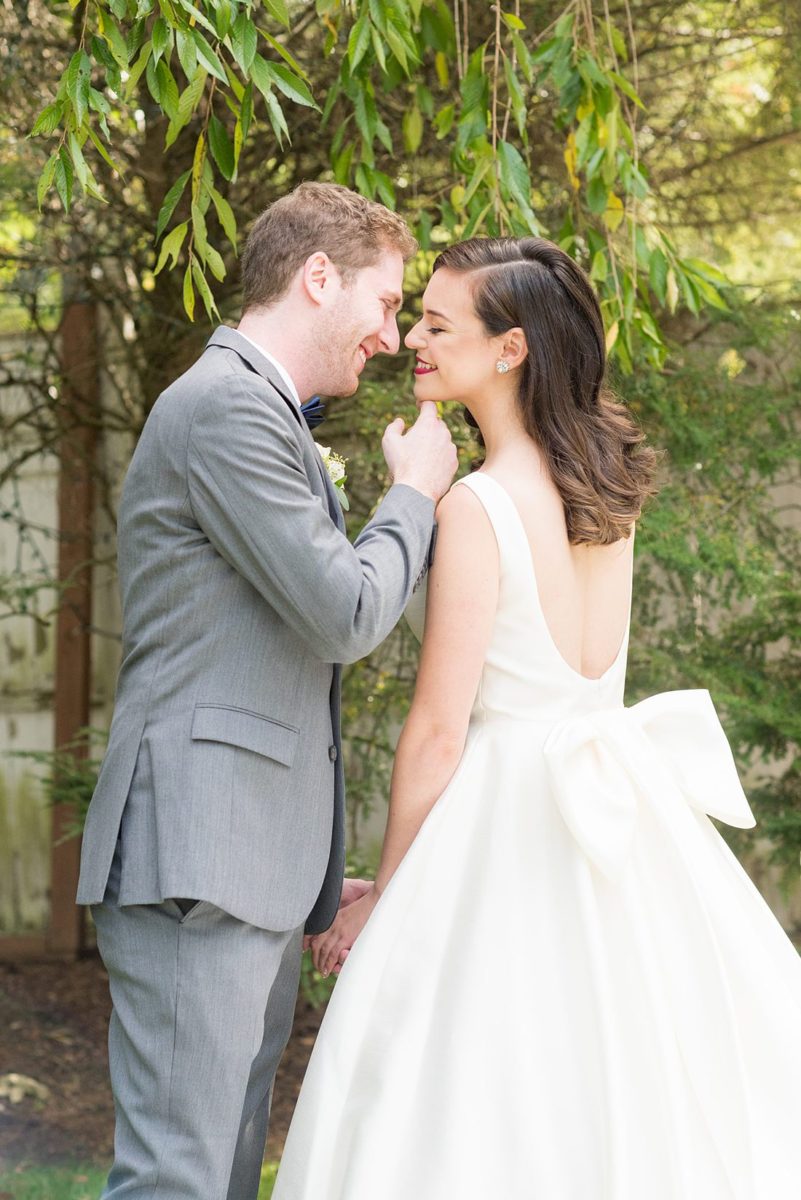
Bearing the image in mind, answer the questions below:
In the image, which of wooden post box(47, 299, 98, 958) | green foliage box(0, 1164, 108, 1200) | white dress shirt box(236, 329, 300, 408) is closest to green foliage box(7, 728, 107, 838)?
wooden post box(47, 299, 98, 958)

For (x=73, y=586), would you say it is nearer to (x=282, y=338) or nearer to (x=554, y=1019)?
(x=282, y=338)

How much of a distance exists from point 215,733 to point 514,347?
33.6 inches

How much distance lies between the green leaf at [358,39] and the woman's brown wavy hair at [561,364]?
16.5 inches

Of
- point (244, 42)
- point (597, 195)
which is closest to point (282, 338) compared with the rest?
point (244, 42)

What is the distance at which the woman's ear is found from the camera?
2.18 meters

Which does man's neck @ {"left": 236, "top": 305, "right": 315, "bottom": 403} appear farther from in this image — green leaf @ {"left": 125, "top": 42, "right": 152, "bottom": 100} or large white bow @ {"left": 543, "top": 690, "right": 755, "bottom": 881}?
large white bow @ {"left": 543, "top": 690, "right": 755, "bottom": 881}

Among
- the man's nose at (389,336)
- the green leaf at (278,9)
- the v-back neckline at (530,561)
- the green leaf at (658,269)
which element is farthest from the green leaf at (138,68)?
the green leaf at (658,269)

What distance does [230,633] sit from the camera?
1.86 m

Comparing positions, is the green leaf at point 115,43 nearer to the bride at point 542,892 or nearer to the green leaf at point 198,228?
the green leaf at point 198,228

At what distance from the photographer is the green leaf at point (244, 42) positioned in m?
2.09

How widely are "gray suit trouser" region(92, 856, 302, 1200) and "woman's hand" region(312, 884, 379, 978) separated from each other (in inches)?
12.5

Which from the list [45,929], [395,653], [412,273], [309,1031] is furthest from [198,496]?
[45,929]

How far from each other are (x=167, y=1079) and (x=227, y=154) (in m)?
1.60

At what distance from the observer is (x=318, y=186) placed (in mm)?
2115
